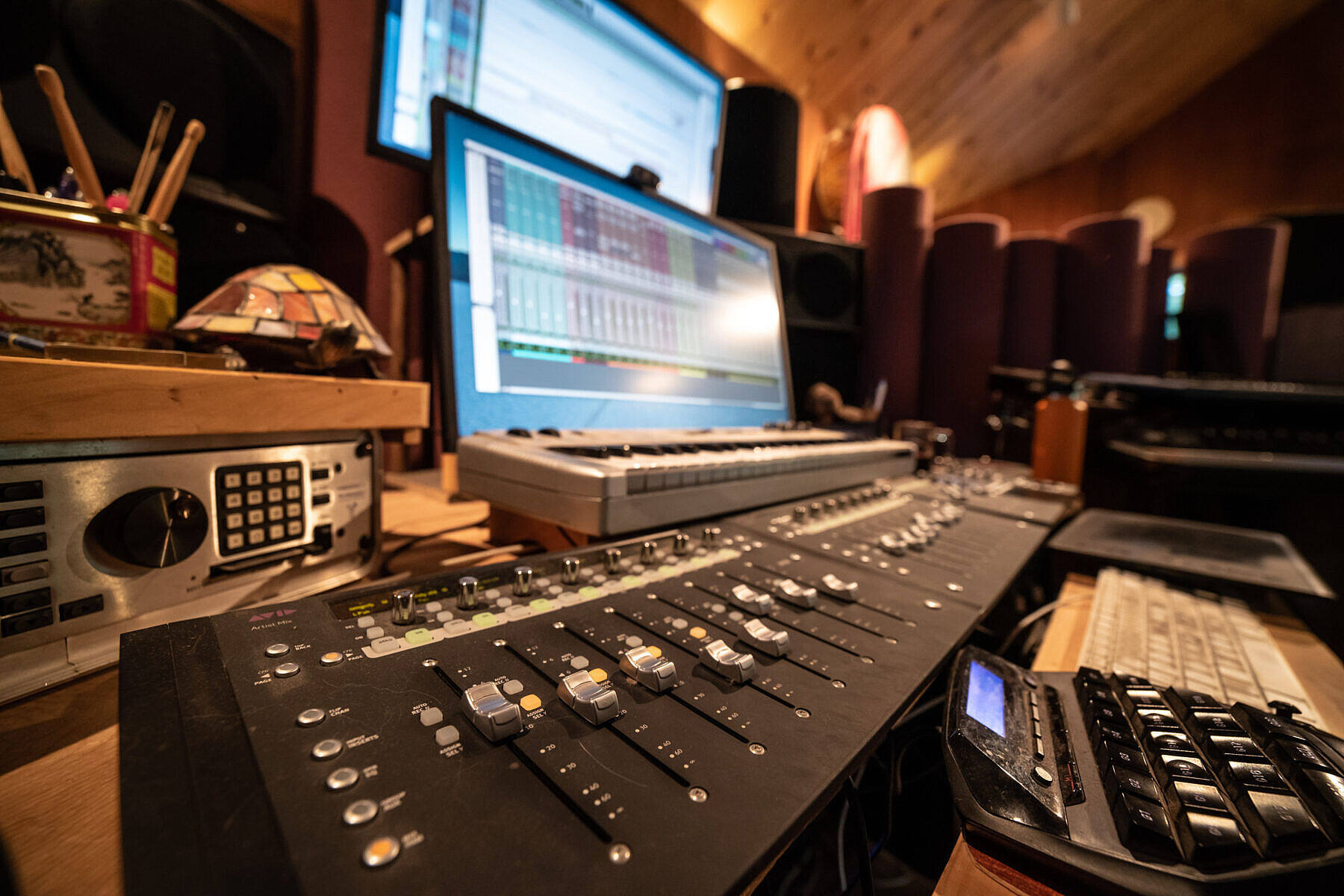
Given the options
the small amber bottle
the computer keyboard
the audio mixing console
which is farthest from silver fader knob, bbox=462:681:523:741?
the small amber bottle

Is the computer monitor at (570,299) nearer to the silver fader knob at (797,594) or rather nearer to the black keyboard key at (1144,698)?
the silver fader knob at (797,594)

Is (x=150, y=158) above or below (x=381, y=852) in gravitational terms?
above

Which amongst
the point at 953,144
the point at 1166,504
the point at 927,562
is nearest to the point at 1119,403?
the point at 1166,504

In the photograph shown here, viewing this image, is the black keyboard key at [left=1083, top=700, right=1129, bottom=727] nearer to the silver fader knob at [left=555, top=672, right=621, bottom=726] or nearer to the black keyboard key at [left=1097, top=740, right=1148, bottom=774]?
the black keyboard key at [left=1097, top=740, right=1148, bottom=774]

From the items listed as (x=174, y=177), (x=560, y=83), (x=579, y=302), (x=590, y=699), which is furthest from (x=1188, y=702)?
(x=560, y=83)

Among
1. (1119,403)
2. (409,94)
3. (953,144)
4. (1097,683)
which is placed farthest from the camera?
(953,144)

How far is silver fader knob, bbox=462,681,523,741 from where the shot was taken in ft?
0.75

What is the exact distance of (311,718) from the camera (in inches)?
8.9

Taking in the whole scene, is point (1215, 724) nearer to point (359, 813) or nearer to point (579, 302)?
point (359, 813)

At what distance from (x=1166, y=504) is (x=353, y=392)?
180 centimetres

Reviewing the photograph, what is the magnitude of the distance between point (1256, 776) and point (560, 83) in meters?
1.22

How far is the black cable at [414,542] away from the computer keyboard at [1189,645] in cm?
66

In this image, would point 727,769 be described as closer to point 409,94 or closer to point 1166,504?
point 409,94

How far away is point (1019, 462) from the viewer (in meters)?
1.60
